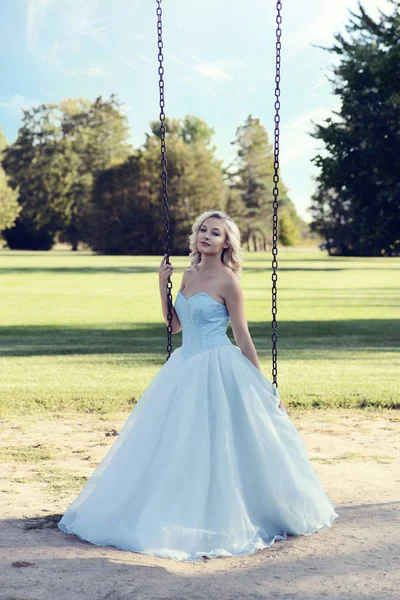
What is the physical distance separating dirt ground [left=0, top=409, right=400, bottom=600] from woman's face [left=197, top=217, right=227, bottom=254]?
1.64m

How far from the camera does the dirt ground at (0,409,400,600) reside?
4.21m

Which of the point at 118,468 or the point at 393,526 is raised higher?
the point at 118,468

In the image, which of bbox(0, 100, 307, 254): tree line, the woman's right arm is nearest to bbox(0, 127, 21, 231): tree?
bbox(0, 100, 307, 254): tree line

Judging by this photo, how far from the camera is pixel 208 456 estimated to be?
494 centimetres

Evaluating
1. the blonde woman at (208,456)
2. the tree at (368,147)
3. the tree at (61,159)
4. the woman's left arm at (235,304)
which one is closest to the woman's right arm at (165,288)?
the blonde woman at (208,456)

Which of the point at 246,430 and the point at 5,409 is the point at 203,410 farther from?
the point at 5,409

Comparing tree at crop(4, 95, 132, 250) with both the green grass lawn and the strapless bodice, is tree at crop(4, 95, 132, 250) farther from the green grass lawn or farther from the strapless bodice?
the strapless bodice

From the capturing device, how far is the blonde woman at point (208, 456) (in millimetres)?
4879

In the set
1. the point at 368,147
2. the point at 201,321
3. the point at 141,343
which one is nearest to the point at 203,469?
the point at 201,321

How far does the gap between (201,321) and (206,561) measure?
4.23ft

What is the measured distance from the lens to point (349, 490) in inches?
245

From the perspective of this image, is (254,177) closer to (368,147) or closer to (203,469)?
(368,147)

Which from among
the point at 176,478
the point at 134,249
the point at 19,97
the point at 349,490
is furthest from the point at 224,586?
the point at 19,97

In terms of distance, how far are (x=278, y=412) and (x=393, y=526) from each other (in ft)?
3.02
